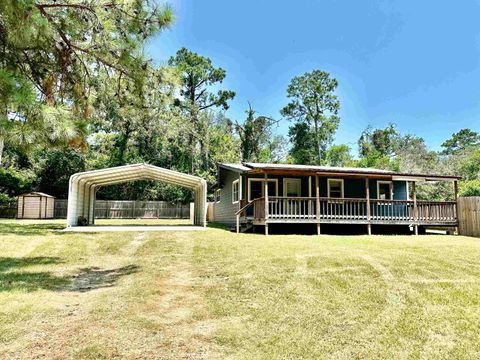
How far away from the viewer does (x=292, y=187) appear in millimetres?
17969

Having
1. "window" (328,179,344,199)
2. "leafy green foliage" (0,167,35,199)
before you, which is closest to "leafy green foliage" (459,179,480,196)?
"window" (328,179,344,199)

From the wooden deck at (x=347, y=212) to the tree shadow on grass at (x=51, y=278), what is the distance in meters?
7.70

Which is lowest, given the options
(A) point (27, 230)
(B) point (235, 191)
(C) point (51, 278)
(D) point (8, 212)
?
(C) point (51, 278)

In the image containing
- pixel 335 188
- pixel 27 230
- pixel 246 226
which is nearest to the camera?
pixel 27 230

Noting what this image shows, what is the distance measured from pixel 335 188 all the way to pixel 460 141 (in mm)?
43817

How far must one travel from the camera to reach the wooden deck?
15.0 metres

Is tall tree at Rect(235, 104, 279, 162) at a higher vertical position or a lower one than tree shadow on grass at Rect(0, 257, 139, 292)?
higher

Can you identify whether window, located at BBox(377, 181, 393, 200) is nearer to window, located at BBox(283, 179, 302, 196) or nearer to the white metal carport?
window, located at BBox(283, 179, 302, 196)

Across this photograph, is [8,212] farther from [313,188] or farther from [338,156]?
[338,156]

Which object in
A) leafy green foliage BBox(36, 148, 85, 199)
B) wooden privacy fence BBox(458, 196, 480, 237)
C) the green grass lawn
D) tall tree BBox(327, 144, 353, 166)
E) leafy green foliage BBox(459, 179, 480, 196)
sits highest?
tall tree BBox(327, 144, 353, 166)

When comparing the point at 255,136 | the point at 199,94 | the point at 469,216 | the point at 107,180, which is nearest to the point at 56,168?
the point at 107,180

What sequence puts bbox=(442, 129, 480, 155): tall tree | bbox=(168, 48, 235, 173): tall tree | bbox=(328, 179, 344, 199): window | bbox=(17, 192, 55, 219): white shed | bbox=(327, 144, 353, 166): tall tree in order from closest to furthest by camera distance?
bbox=(328, 179, 344, 199): window < bbox=(17, 192, 55, 219): white shed < bbox=(168, 48, 235, 173): tall tree < bbox=(327, 144, 353, 166): tall tree < bbox=(442, 129, 480, 155): tall tree

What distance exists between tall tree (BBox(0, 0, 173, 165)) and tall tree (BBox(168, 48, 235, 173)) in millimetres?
25226

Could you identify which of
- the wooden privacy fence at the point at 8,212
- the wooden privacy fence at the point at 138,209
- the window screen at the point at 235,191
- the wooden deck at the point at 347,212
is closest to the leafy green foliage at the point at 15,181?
the wooden privacy fence at the point at 8,212
